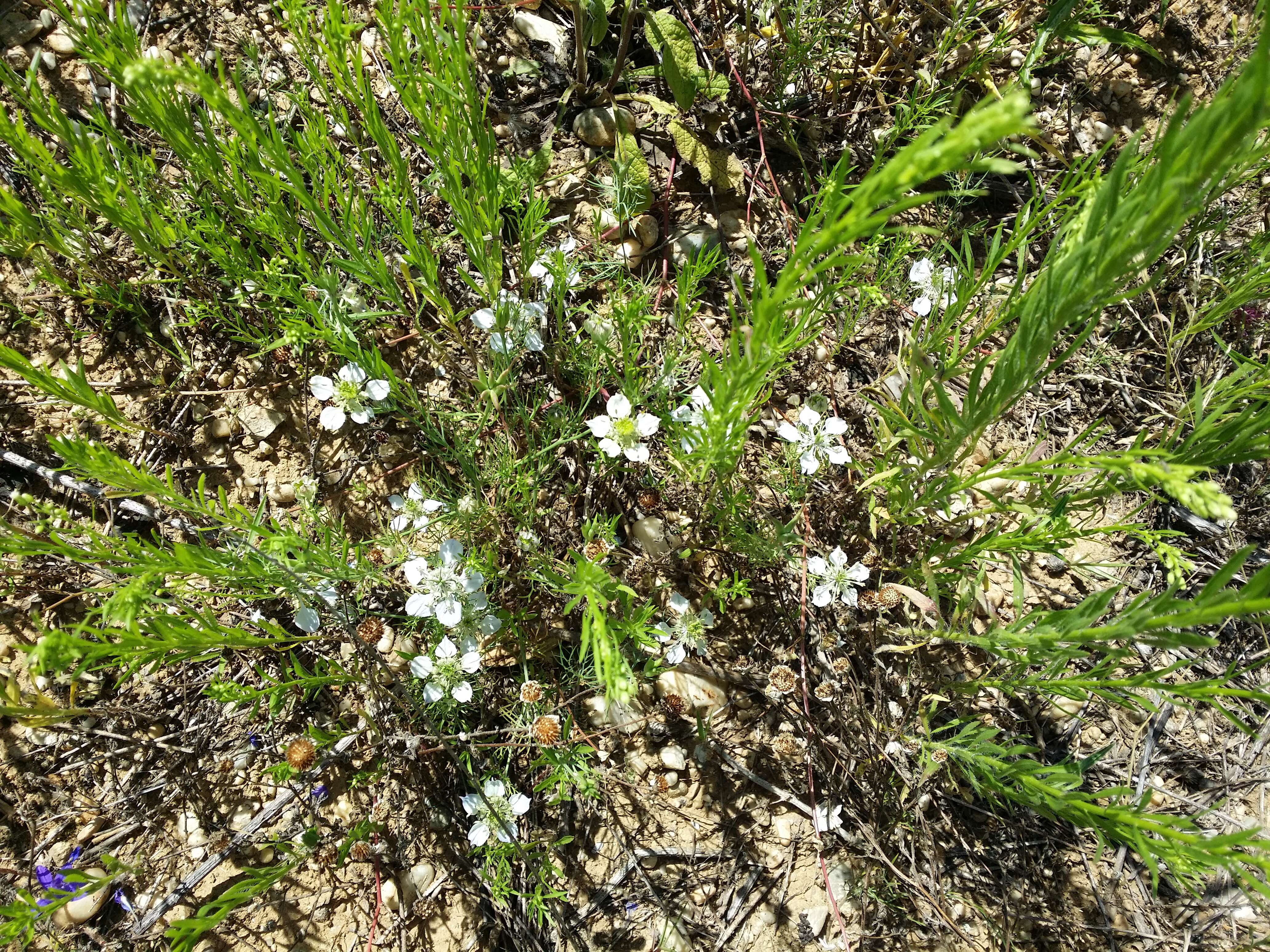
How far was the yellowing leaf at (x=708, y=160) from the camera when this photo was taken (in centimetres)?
271

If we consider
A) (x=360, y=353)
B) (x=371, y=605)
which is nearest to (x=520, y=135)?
(x=360, y=353)

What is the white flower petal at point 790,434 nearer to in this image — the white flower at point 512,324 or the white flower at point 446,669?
the white flower at point 512,324

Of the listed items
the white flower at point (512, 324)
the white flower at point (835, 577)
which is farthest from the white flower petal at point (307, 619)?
the white flower at point (835, 577)

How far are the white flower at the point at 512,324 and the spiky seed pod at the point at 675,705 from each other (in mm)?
1193

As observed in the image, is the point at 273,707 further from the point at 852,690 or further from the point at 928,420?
the point at 928,420

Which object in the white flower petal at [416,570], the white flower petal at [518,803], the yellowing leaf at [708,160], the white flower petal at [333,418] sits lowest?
the white flower petal at [518,803]

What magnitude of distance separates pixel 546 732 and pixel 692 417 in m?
0.99

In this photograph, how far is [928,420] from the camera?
1.90 m

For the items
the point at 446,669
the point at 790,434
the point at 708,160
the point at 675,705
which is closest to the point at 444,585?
the point at 446,669

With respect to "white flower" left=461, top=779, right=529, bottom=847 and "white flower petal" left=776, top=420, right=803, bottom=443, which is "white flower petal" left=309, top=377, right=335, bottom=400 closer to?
"white flower" left=461, top=779, right=529, bottom=847

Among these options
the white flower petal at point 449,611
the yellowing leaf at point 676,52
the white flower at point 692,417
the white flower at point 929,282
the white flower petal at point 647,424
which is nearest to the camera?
the white flower at point 692,417

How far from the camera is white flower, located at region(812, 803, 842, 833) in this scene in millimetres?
2316

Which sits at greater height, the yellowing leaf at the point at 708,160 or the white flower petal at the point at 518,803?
the yellowing leaf at the point at 708,160

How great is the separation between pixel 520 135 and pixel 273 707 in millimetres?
2180
